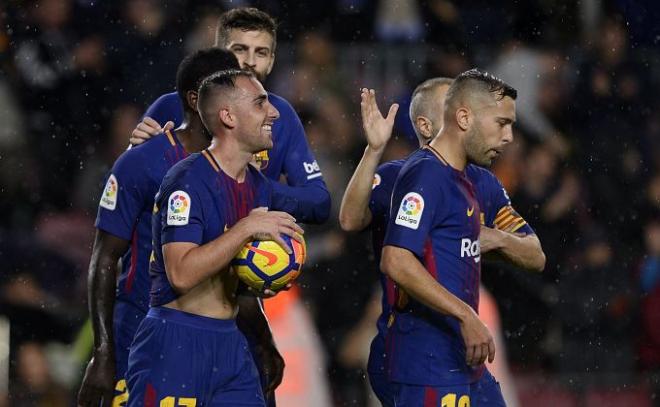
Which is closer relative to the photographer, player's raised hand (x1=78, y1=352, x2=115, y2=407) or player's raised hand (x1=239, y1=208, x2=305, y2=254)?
player's raised hand (x1=239, y1=208, x2=305, y2=254)

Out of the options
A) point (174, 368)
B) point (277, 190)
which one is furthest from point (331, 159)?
point (174, 368)

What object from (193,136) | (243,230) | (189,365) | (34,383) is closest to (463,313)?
(243,230)

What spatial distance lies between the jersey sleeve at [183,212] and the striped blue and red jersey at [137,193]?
1.61ft

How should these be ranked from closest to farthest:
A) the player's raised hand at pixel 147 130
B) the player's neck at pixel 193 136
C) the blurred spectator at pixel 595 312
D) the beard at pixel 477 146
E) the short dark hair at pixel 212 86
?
the short dark hair at pixel 212 86, the beard at pixel 477 146, the player's neck at pixel 193 136, the player's raised hand at pixel 147 130, the blurred spectator at pixel 595 312

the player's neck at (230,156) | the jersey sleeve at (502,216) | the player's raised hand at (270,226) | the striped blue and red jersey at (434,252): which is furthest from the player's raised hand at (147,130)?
the jersey sleeve at (502,216)

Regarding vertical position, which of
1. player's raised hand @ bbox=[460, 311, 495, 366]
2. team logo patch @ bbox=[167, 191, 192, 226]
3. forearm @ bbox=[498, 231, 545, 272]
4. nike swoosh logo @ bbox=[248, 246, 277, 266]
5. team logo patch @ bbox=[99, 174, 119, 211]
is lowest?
player's raised hand @ bbox=[460, 311, 495, 366]

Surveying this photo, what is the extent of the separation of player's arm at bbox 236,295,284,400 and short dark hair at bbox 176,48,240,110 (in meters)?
0.78

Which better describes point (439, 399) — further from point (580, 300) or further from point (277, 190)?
point (580, 300)

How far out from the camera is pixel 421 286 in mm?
4094

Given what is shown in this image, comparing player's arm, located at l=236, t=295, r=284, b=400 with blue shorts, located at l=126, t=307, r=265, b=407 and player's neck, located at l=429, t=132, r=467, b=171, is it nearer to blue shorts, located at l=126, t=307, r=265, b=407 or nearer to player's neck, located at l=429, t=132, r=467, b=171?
blue shorts, located at l=126, t=307, r=265, b=407

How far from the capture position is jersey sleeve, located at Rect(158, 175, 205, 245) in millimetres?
3914

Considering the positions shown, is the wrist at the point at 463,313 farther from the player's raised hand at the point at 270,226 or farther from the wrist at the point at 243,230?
the wrist at the point at 243,230

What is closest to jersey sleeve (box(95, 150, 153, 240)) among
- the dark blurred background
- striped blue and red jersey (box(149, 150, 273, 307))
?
striped blue and red jersey (box(149, 150, 273, 307))

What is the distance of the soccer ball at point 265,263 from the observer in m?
3.94
